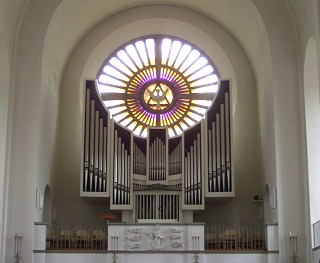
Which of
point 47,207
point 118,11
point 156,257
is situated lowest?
point 156,257

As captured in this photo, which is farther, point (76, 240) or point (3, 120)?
point (76, 240)

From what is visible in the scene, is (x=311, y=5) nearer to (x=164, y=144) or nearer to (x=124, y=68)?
(x=164, y=144)

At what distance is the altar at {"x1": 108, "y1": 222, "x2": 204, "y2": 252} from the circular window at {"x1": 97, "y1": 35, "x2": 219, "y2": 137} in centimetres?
483

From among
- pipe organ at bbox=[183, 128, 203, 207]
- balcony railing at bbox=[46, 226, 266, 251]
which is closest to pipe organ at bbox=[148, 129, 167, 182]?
pipe organ at bbox=[183, 128, 203, 207]

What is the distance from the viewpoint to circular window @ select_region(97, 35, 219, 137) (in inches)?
949

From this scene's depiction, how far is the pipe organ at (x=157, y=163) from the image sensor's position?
824 inches

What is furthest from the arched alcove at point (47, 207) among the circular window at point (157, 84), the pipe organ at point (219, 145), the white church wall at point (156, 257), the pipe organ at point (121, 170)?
the pipe organ at point (219, 145)

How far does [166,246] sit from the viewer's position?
1959cm

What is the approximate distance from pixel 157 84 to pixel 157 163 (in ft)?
12.3

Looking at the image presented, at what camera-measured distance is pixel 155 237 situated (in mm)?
19594

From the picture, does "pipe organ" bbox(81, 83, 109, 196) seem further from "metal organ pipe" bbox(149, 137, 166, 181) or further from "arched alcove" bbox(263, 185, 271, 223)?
"arched alcove" bbox(263, 185, 271, 223)

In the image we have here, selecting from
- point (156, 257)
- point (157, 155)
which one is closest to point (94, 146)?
point (157, 155)

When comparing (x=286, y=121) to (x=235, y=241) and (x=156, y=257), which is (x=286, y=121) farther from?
(x=156, y=257)

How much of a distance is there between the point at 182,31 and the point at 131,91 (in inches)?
104
